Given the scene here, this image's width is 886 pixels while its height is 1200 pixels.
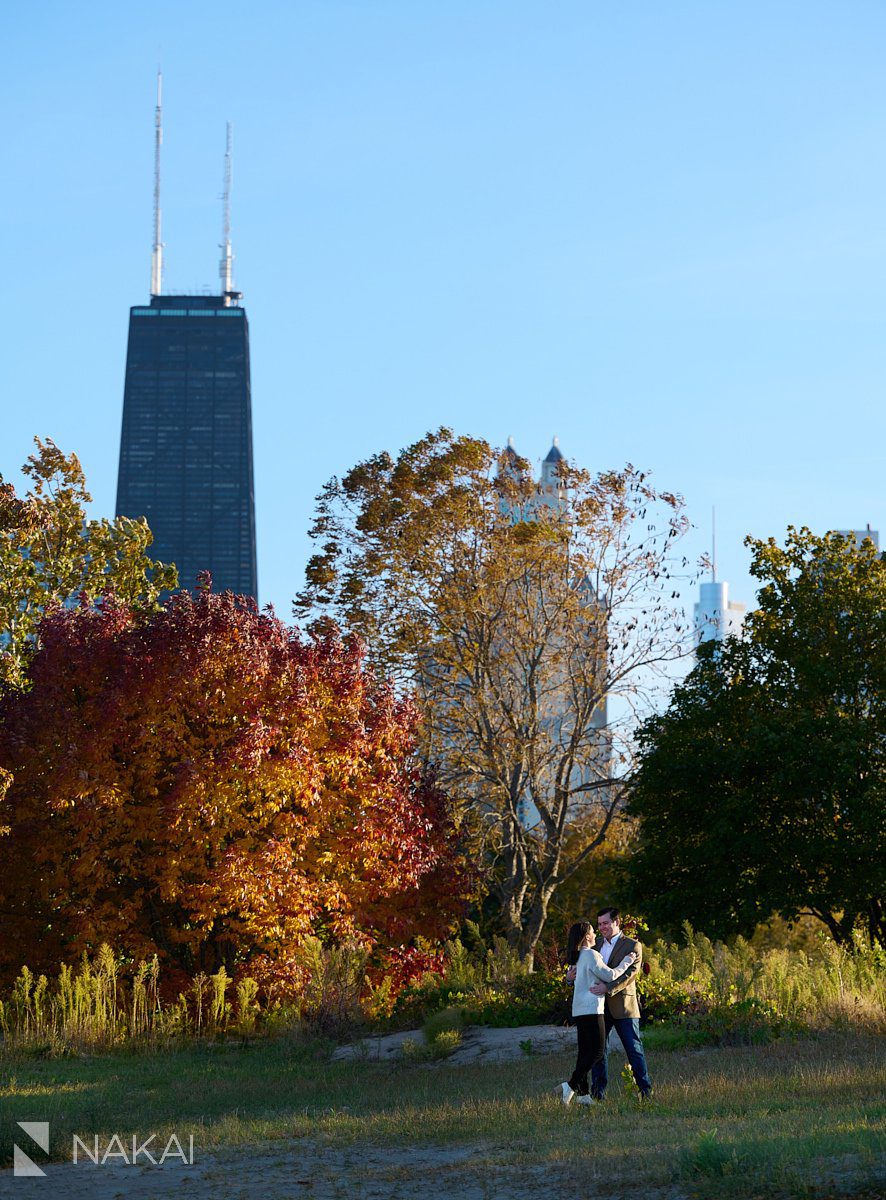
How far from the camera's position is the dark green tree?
81.0 ft

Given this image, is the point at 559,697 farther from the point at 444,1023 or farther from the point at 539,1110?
the point at 539,1110

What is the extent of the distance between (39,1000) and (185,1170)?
9.05 m

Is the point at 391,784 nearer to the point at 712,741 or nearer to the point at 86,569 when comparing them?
the point at 712,741

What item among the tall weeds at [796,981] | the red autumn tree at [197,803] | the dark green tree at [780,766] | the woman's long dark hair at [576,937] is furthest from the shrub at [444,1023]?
the dark green tree at [780,766]

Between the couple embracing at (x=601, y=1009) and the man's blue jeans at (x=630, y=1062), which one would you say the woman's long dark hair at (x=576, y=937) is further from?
the man's blue jeans at (x=630, y=1062)

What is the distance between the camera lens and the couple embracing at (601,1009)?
10859mm

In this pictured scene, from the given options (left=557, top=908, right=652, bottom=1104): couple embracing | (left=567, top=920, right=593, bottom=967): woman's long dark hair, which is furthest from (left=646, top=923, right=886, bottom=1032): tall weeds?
(left=557, top=908, right=652, bottom=1104): couple embracing

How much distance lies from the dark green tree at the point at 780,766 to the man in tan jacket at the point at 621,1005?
45.7 feet

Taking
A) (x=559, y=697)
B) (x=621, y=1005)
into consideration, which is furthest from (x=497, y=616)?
(x=621, y=1005)

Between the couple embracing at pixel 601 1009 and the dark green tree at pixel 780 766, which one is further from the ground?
the dark green tree at pixel 780 766

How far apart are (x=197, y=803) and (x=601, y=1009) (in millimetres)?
7915

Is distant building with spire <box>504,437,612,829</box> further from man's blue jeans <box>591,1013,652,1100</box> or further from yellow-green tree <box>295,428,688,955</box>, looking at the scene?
man's blue jeans <box>591,1013,652,1100</box>

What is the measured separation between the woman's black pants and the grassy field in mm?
267

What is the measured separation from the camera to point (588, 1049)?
10.9 metres
